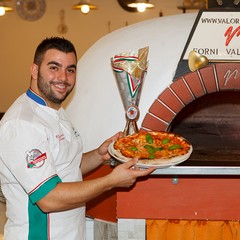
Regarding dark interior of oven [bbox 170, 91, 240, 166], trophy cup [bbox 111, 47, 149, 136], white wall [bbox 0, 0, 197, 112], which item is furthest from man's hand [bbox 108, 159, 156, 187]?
white wall [bbox 0, 0, 197, 112]

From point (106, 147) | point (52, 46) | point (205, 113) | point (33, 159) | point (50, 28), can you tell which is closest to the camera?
point (33, 159)

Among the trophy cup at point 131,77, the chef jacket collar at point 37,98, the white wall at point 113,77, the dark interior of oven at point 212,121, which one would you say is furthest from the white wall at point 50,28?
the chef jacket collar at point 37,98

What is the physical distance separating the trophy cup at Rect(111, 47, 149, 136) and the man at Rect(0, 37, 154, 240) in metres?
0.35

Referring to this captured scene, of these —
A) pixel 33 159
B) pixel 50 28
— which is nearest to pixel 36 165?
pixel 33 159

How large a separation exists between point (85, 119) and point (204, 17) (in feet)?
3.20

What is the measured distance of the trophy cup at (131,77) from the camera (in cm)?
256

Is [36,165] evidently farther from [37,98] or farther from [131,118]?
[131,118]

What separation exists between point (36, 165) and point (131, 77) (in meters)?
0.77

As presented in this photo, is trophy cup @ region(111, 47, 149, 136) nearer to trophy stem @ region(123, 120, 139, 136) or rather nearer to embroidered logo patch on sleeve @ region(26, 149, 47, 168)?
trophy stem @ region(123, 120, 139, 136)

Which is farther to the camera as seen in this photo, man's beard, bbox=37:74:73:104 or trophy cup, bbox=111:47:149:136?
trophy cup, bbox=111:47:149:136

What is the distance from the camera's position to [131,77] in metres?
2.58

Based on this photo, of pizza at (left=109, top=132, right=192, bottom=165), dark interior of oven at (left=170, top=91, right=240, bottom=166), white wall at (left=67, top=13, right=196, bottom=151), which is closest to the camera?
pizza at (left=109, top=132, right=192, bottom=165)

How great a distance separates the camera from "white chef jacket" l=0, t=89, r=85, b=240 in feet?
6.83

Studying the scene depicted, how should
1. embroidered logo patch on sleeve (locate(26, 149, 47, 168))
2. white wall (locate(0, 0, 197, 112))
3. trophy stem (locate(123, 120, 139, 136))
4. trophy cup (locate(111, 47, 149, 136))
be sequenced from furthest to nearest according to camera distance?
white wall (locate(0, 0, 197, 112)) → trophy stem (locate(123, 120, 139, 136)) → trophy cup (locate(111, 47, 149, 136)) → embroidered logo patch on sleeve (locate(26, 149, 47, 168))
